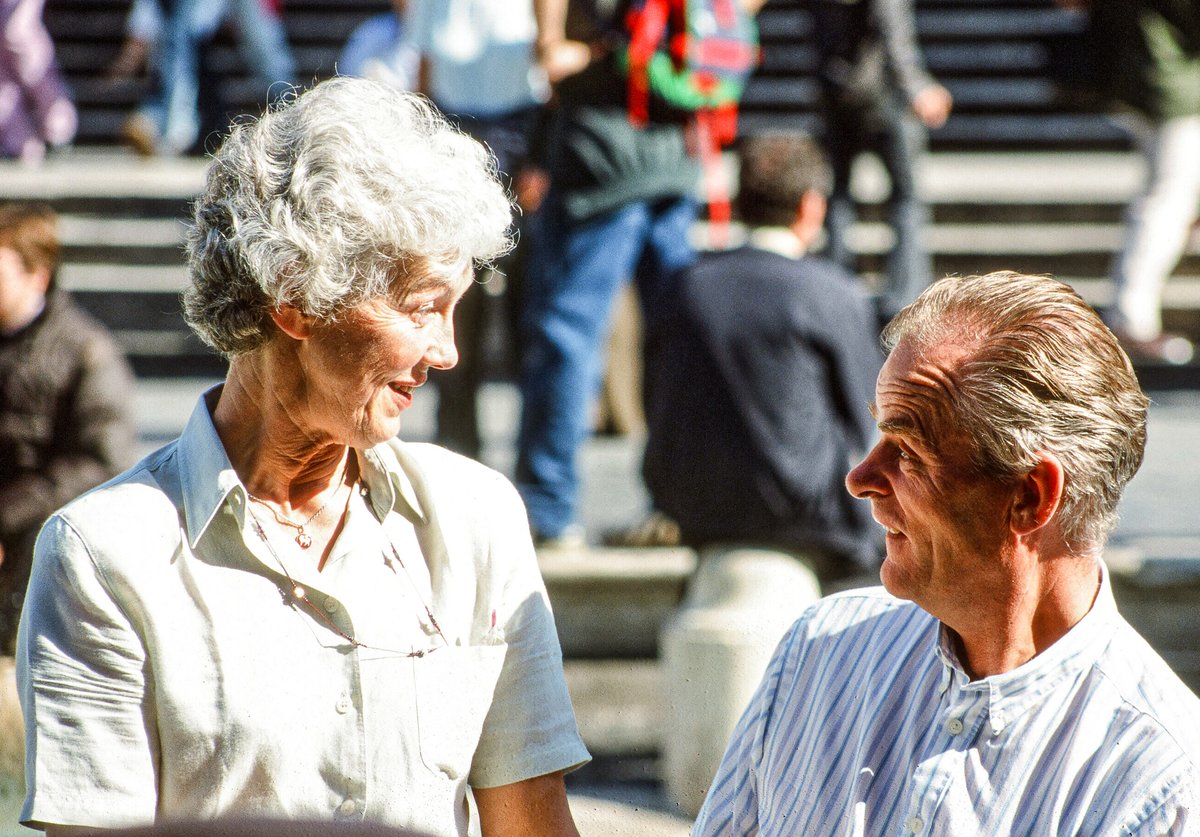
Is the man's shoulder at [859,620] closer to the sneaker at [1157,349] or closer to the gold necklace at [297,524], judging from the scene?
the gold necklace at [297,524]

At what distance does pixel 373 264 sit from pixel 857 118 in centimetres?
471

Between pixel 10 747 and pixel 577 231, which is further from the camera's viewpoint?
pixel 577 231

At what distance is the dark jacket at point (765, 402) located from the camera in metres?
4.09

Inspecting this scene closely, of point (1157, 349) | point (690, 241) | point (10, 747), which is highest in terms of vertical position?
point (690, 241)

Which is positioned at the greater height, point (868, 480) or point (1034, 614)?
point (868, 480)

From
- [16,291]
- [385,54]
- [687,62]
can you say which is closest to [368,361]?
[16,291]

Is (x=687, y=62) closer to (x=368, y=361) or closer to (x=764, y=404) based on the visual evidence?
(x=764, y=404)

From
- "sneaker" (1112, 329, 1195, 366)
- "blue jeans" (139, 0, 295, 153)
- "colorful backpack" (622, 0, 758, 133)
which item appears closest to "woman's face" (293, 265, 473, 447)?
"colorful backpack" (622, 0, 758, 133)

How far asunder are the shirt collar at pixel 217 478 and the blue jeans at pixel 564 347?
2724 mm

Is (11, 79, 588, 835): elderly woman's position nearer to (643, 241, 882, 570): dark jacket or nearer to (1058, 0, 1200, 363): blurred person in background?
(643, 241, 882, 570): dark jacket

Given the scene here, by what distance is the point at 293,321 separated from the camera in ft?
6.40

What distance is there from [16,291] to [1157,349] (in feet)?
14.9

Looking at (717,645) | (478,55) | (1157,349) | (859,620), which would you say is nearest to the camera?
(859,620)

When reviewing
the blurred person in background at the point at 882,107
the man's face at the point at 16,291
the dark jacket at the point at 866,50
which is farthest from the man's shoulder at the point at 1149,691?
the dark jacket at the point at 866,50
